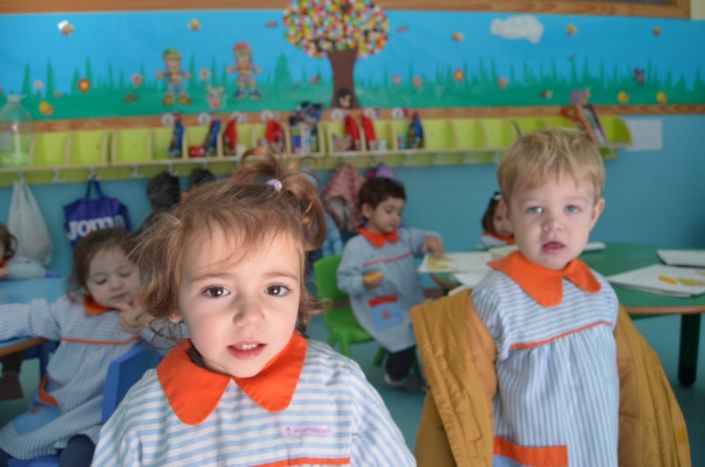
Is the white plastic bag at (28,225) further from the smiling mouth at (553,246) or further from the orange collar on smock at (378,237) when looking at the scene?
the smiling mouth at (553,246)

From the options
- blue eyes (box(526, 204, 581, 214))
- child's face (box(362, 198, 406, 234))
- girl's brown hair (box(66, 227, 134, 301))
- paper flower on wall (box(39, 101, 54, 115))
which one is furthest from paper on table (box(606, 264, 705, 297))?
paper flower on wall (box(39, 101, 54, 115))

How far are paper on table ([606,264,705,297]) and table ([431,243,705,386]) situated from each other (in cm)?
3

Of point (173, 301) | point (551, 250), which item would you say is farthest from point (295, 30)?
point (173, 301)

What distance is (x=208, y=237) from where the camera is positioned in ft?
3.21

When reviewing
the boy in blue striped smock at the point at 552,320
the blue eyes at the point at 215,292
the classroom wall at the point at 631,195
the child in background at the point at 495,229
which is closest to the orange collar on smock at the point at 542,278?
the boy in blue striped smock at the point at 552,320

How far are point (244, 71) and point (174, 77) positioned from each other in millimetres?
455

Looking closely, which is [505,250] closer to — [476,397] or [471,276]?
[471,276]

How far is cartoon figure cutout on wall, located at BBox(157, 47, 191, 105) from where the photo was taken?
3953 mm

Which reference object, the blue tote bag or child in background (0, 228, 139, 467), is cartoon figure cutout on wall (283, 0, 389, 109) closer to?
the blue tote bag

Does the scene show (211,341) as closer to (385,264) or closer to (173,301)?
(173,301)

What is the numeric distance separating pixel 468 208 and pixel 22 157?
9.81ft

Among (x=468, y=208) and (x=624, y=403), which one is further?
(x=468, y=208)

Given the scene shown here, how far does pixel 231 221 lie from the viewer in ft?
3.22

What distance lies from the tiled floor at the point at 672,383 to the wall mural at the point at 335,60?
164 centimetres
